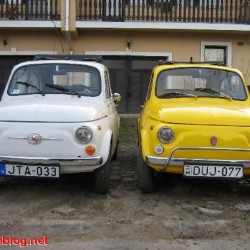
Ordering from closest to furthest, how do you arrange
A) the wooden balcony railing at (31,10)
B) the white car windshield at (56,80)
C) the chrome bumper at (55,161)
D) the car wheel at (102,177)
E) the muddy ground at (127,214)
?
the muddy ground at (127,214), the chrome bumper at (55,161), the car wheel at (102,177), the white car windshield at (56,80), the wooden balcony railing at (31,10)

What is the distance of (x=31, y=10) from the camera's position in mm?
16094

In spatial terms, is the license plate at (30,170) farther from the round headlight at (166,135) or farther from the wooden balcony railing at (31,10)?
the wooden balcony railing at (31,10)

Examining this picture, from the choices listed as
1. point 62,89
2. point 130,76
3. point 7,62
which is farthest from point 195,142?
point 7,62

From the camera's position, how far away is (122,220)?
15.3 feet

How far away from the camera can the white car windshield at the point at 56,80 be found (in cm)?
623

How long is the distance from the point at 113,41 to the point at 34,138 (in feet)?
38.9

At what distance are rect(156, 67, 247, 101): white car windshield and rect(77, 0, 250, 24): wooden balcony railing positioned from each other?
9.92 m

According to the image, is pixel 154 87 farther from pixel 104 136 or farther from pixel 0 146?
pixel 0 146

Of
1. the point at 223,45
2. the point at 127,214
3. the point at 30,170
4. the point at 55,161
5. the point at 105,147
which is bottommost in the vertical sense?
the point at 127,214

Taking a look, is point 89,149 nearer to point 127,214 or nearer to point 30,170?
point 30,170

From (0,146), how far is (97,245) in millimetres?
1815

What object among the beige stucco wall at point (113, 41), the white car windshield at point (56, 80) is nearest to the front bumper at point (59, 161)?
the white car windshield at point (56, 80)

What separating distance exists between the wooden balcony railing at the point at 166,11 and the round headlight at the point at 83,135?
11.8 m

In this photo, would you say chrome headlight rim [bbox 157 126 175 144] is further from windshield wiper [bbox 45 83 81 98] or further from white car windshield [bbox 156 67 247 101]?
windshield wiper [bbox 45 83 81 98]
